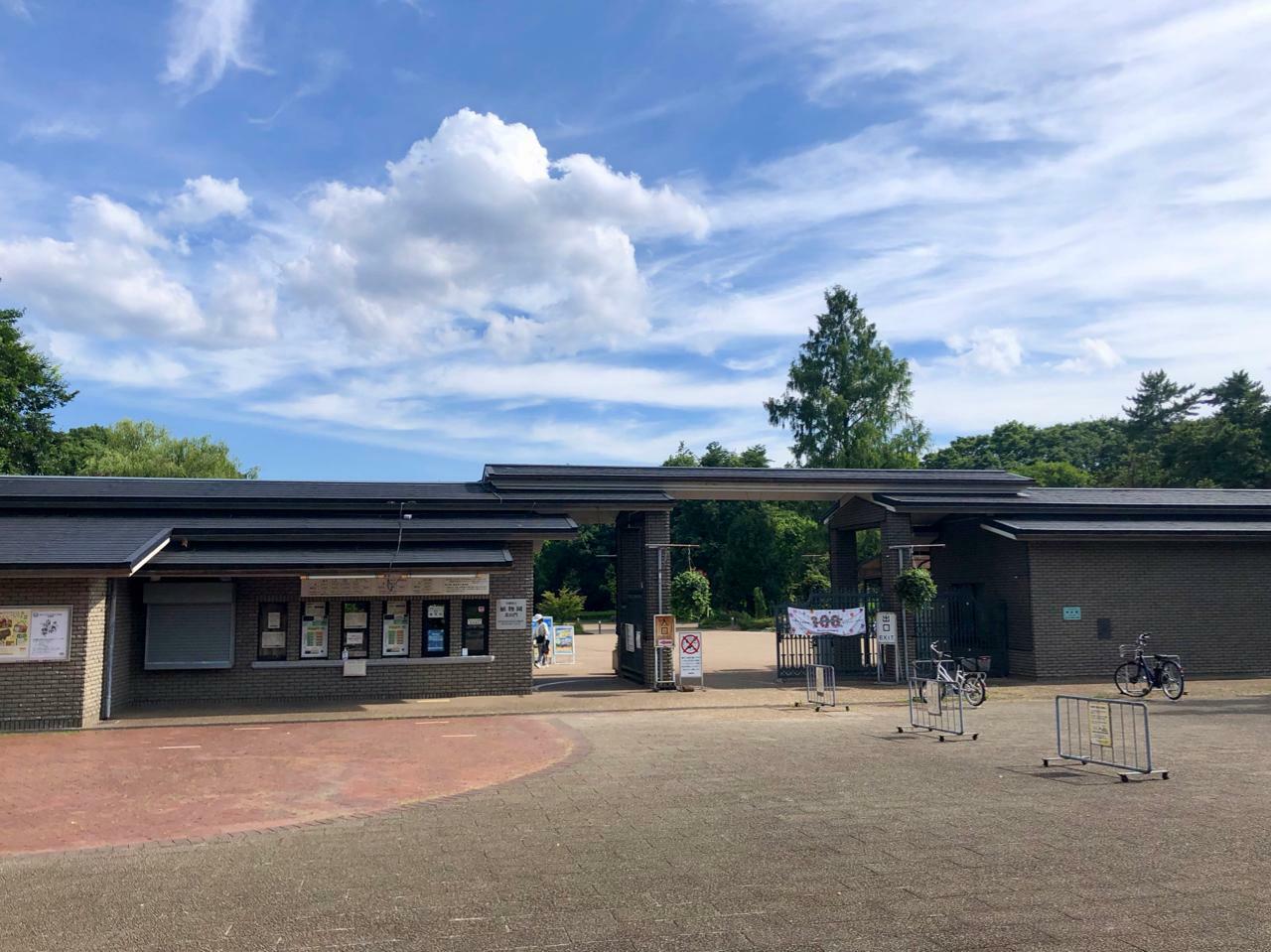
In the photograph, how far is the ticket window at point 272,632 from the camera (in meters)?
19.3

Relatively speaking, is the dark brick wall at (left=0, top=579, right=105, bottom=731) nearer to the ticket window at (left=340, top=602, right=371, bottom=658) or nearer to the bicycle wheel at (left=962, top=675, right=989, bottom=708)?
the ticket window at (left=340, top=602, right=371, bottom=658)

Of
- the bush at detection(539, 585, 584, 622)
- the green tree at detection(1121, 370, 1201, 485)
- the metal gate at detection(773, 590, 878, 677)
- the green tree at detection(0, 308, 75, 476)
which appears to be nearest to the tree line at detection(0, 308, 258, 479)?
the green tree at detection(0, 308, 75, 476)

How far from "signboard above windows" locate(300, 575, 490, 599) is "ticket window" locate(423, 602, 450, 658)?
85 cm

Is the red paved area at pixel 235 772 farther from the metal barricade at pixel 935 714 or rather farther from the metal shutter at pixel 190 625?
the metal barricade at pixel 935 714

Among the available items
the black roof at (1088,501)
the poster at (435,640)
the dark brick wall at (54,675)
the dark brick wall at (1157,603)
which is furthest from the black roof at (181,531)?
the dark brick wall at (1157,603)

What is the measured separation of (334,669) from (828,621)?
11.1 metres

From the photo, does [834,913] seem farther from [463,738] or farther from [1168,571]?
[1168,571]

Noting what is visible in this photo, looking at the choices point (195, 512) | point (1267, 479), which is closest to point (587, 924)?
point (195, 512)

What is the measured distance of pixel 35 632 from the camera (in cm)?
1595

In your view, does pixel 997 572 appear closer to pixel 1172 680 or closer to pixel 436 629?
pixel 1172 680

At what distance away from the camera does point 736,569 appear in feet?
194

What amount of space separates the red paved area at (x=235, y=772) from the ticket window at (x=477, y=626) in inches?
129

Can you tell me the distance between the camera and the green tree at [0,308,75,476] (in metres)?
44.2

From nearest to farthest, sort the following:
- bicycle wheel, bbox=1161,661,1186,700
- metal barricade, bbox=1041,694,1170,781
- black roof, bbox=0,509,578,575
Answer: metal barricade, bbox=1041,694,1170,781, black roof, bbox=0,509,578,575, bicycle wheel, bbox=1161,661,1186,700
